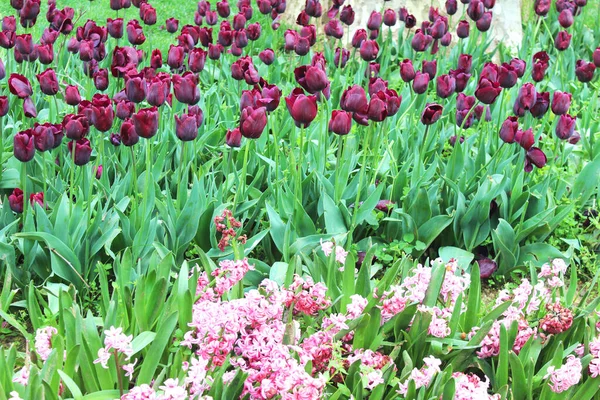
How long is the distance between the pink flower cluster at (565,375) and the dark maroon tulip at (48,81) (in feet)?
7.44

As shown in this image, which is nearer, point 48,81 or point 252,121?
point 252,121

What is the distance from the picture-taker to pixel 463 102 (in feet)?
12.4

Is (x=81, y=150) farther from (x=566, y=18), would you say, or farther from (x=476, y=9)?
(x=566, y=18)

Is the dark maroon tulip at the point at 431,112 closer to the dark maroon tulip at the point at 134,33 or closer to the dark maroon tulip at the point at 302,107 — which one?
the dark maroon tulip at the point at 302,107

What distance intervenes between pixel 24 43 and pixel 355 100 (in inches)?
66.4

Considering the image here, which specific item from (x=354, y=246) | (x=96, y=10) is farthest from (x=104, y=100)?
(x=96, y=10)

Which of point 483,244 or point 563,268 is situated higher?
point 563,268

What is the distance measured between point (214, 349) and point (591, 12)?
7.83 metres

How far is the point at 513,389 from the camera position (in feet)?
7.65

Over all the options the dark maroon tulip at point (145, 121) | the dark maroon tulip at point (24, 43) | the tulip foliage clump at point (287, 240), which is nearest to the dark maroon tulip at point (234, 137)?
the tulip foliage clump at point (287, 240)

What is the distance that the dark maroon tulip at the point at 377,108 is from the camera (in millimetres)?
3005

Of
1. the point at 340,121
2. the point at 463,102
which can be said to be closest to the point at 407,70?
the point at 463,102

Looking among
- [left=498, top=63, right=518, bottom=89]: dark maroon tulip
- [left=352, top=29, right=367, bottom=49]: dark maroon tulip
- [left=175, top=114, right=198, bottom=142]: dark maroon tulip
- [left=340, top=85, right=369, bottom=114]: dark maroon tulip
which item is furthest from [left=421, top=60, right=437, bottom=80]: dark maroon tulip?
[left=175, top=114, right=198, bottom=142]: dark maroon tulip

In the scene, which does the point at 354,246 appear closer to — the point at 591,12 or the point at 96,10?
the point at 96,10
